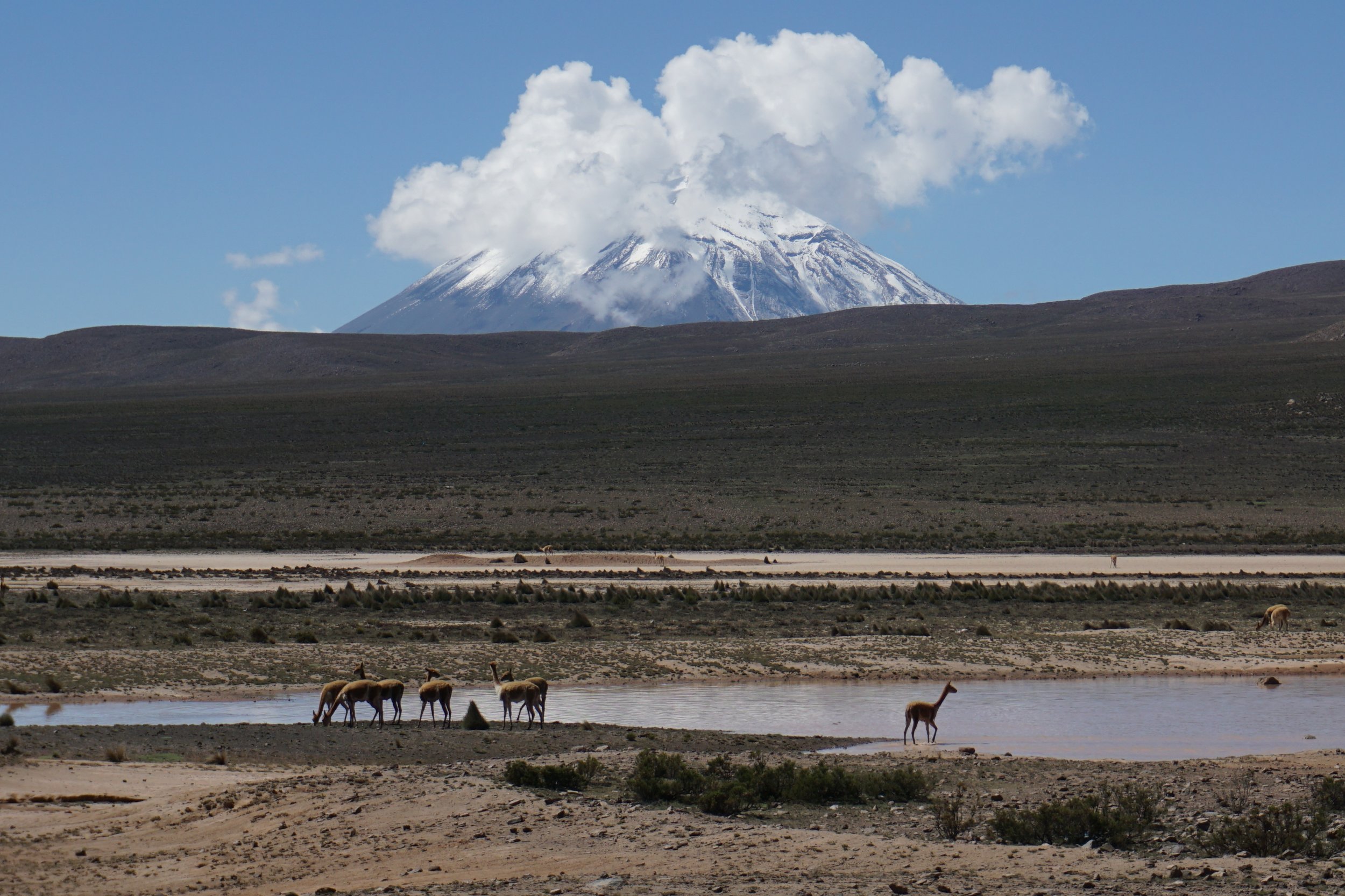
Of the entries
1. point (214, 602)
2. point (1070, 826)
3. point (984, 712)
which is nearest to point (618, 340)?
point (214, 602)

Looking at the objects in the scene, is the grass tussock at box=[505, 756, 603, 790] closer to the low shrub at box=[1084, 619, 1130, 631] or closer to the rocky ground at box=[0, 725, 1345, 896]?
the rocky ground at box=[0, 725, 1345, 896]

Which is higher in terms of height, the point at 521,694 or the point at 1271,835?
the point at 521,694

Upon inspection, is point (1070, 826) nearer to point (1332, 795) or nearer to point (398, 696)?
point (1332, 795)

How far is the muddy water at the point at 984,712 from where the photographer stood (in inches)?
594

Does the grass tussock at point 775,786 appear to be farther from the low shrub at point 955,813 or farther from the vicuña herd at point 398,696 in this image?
the vicuña herd at point 398,696

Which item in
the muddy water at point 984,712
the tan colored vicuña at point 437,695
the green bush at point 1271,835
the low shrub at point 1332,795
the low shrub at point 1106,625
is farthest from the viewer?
the low shrub at point 1106,625

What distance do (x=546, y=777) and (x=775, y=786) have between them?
187 cm

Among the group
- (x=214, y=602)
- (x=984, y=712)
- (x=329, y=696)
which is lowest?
(x=984, y=712)

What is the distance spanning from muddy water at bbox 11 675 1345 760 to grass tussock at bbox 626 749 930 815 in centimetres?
323

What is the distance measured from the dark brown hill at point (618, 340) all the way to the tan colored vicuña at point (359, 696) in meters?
120

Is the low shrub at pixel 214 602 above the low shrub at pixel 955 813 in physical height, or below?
above

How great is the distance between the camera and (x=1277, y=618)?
988 inches

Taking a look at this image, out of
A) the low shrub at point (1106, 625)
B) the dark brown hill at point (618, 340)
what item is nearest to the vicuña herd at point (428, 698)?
the low shrub at point (1106, 625)

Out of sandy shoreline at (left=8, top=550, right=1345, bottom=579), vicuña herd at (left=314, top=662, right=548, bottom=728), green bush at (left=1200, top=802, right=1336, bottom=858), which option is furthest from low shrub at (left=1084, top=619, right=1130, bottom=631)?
green bush at (left=1200, top=802, right=1336, bottom=858)
